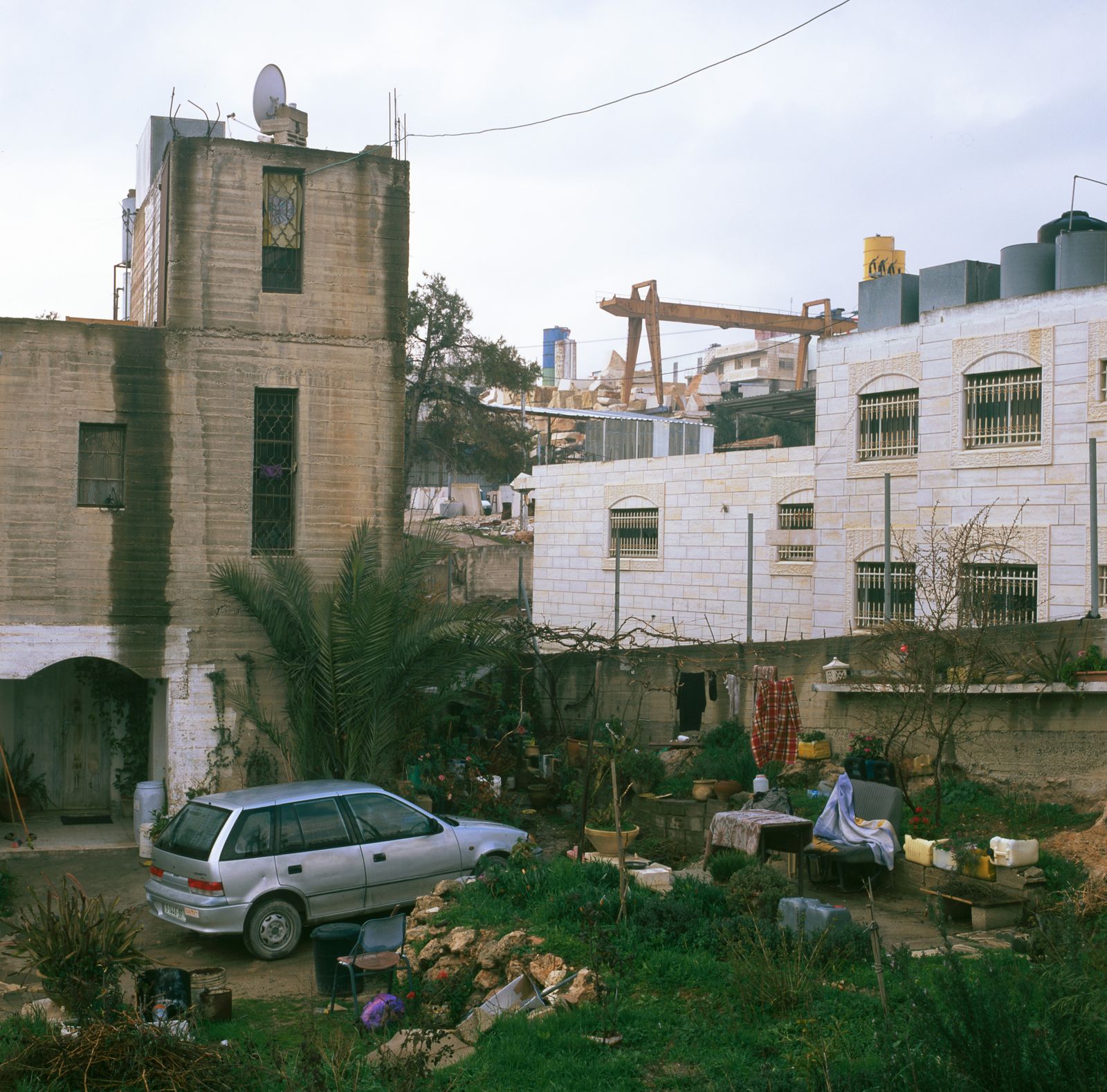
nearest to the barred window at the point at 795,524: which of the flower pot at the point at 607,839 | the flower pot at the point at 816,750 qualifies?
the flower pot at the point at 816,750

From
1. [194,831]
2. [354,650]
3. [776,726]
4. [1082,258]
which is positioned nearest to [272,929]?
[194,831]

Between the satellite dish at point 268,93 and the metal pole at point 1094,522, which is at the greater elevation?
the satellite dish at point 268,93

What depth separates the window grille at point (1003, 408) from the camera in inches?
720

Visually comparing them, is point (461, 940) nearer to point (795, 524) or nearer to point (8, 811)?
point (8, 811)

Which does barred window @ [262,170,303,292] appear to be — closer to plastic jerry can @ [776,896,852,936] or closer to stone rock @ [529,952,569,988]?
stone rock @ [529,952,569,988]

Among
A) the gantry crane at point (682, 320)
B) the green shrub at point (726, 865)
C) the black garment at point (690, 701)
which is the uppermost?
the gantry crane at point (682, 320)

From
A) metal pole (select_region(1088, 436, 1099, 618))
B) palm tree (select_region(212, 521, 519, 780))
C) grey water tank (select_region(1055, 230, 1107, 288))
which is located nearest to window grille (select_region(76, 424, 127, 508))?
palm tree (select_region(212, 521, 519, 780))

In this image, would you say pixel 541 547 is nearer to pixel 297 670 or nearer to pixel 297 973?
pixel 297 670

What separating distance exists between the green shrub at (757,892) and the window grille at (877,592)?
11762mm

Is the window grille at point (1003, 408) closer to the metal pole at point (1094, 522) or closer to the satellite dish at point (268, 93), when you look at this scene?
the metal pole at point (1094, 522)

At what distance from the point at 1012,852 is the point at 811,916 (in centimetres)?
271

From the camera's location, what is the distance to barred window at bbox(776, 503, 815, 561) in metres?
23.3

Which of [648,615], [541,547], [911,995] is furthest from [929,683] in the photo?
[541,547]

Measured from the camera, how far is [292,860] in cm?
1032
